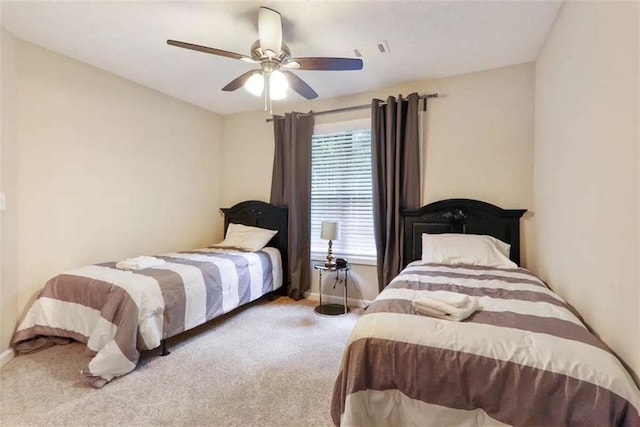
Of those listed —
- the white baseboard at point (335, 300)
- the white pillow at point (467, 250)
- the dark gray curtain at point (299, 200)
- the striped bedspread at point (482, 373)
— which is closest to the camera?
the striped bedspread at point (482, 373)

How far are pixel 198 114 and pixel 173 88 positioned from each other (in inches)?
26.3

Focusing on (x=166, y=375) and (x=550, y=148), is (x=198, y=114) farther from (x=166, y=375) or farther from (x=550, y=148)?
(x=550, y=148)

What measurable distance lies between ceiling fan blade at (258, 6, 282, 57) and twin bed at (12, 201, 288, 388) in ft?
6.33

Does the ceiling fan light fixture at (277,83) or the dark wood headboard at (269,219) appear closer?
the ceiling fan light fixture at (277,83)

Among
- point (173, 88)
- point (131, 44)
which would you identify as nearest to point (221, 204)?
point (173, 88)

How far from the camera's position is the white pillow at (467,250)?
105 inches

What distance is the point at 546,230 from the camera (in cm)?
241

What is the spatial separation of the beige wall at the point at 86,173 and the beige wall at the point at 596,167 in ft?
12.5

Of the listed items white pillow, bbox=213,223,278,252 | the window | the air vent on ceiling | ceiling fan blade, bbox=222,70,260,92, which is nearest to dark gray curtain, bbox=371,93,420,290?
the window

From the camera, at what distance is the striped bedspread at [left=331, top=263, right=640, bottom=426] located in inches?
39.4

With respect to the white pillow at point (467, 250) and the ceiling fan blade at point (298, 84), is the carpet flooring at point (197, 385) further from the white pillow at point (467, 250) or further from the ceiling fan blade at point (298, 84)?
the ceiling fan blade at point (298, 84)

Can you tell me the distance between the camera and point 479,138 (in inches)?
121

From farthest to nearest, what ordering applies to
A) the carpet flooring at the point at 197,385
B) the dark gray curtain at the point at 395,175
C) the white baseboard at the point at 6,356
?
the dark gray curtain at the point at 395,175
the white baseboard at the point at 6,356
the carpet flooring at the point at 197,385

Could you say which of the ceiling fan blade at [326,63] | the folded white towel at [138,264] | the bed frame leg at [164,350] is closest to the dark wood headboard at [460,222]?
the ceiling fan blade at [326,63]
